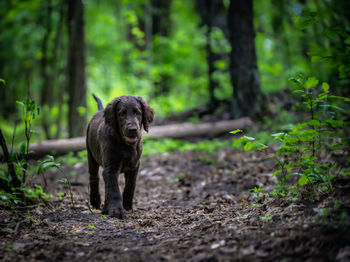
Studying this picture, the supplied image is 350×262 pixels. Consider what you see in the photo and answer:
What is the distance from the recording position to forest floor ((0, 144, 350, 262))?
2.49 metres

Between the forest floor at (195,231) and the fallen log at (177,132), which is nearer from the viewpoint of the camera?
the forest floor at (195,231)

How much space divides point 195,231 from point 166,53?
14923 millimetres

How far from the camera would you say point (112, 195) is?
463 cm

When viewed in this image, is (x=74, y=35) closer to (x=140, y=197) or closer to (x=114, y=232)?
(x=140, y=197)

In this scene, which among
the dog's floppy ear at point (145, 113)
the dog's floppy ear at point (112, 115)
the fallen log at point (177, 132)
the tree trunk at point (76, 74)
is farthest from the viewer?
the tree trunk at point (76, 74)

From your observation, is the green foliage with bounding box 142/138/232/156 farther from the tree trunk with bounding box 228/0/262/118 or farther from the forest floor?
the forest floor

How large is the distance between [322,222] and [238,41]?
27.6ft

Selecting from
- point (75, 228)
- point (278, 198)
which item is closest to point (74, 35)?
point (75, 228)

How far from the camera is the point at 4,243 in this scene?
9.88 feet

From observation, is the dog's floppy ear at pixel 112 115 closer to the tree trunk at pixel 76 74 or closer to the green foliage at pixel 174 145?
the green foliage at pixel 174 145

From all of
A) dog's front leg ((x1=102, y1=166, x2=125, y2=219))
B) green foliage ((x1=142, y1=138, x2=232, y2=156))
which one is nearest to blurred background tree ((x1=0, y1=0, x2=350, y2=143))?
dog's front leg ((x1=102, y1=166, x2=125, y2=219))

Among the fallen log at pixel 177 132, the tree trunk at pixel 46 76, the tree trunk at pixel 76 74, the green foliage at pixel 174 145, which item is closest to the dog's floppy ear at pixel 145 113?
the green foliage at pixel 174 145

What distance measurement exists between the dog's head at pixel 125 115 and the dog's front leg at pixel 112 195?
524mm

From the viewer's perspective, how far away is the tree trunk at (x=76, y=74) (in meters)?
10.6
